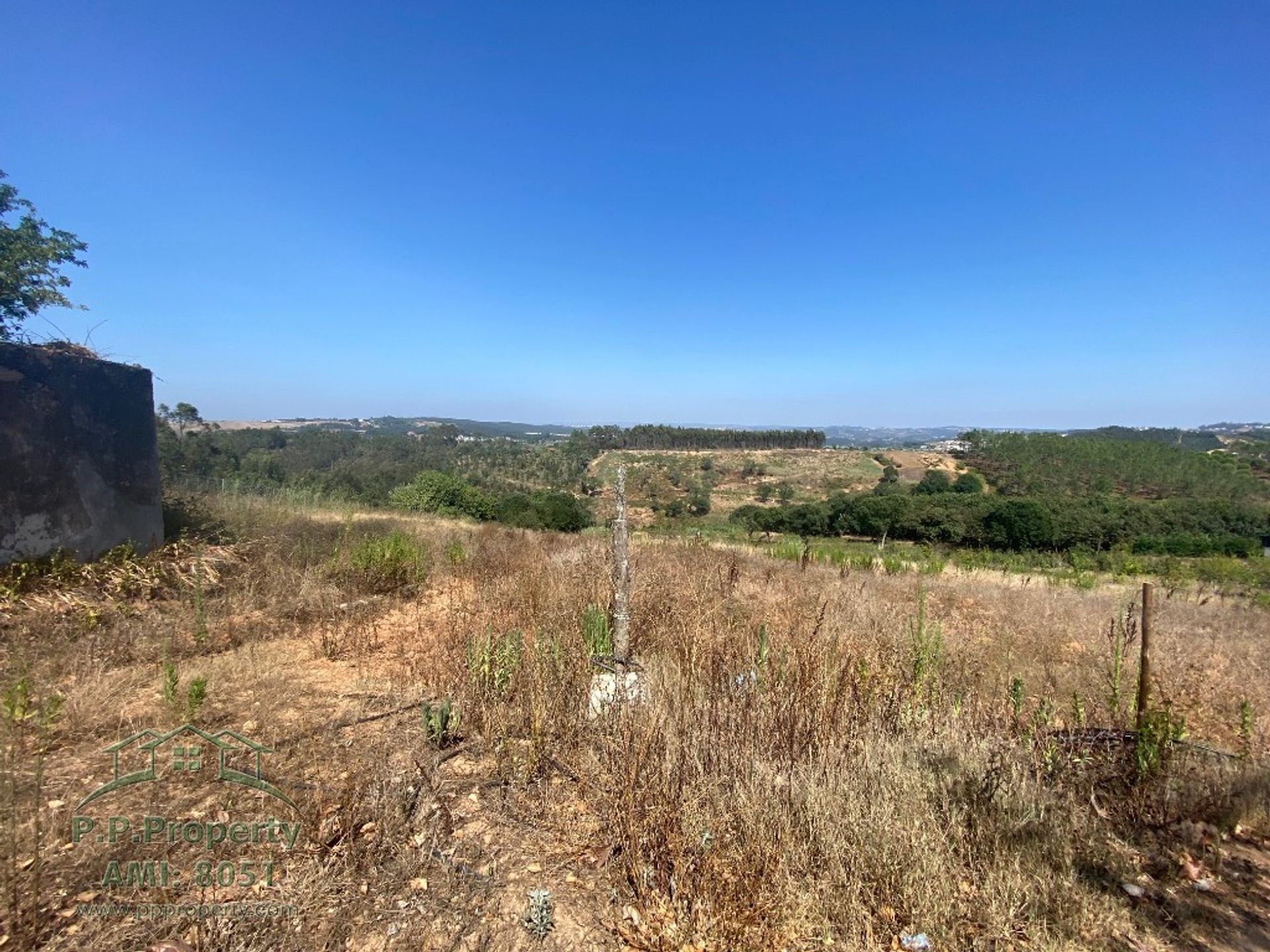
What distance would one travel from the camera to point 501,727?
2.85 meters

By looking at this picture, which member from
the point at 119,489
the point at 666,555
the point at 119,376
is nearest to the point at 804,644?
the point at 666,555

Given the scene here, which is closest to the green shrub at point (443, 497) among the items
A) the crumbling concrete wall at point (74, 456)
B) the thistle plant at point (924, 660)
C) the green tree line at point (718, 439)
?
the crumbling concrete wall at point (74, 456)

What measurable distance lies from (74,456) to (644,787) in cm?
626

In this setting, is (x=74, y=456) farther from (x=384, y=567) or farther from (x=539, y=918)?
(x=539, y=918)

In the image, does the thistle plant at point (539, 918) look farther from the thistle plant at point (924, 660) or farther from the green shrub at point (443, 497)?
the green shrub at point (443, 497)

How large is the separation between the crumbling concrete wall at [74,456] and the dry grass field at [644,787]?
0.48 metres

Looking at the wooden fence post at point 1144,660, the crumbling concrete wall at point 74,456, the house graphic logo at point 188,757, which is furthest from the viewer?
the crumbling concrete wall at point 74,456

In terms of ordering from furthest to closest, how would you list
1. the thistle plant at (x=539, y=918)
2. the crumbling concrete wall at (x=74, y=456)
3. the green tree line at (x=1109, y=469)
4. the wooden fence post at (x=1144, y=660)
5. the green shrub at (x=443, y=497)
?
1. the green tree line at (x=1109, y=469)
2. the green shrub at (x=443, y=497)
3. the crumbling concrete wall at (x=74, y=456)
4. the wooden fence post at (x=1144, y=660)
5. the thistle plant at (x=539, y=918)

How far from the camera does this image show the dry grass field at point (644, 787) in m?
1.81

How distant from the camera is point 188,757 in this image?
259cm

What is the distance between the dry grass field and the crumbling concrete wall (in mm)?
484

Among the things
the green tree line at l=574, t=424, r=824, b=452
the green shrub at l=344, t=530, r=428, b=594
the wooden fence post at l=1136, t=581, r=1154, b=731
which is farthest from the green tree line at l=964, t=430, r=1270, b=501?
the green shrub at l=344, t=530, r=428, b=594

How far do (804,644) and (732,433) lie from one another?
74720mm

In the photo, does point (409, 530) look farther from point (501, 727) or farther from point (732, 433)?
point (732, 433)
